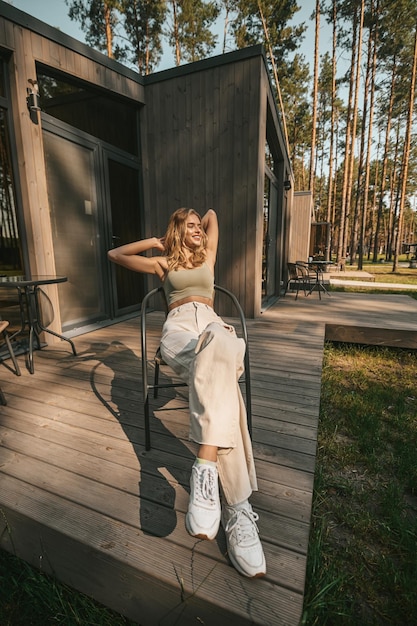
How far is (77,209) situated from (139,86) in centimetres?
195

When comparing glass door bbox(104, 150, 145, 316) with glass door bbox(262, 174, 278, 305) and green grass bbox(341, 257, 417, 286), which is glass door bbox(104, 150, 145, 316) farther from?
green grass bbox(341, 257, 417, 286)

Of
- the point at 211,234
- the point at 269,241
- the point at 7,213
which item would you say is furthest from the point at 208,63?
the point at 211,234

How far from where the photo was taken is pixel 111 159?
402 centimetres

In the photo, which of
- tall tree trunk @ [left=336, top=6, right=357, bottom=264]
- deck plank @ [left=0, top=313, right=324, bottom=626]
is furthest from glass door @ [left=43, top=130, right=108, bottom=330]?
tall tree trunk @ [left=336, top=6, right=357, bottom=264]

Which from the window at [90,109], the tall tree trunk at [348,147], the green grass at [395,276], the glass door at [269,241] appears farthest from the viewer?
the tall tree trunk at [348,147]

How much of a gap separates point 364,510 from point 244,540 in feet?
2.42

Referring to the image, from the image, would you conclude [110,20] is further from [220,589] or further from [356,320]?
[220,589]

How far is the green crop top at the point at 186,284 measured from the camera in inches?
67.4

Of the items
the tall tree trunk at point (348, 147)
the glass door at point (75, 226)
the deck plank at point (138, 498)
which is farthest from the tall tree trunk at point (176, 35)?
the deck plank at point (138, 498)

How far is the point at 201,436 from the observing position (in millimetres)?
1068

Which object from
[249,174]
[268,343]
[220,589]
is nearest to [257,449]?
[220,589]

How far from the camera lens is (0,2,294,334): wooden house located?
9.54 ft

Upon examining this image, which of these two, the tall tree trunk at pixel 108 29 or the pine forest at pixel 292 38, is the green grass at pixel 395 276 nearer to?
the pine forest at pixel 292 38

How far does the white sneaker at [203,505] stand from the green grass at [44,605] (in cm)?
36
